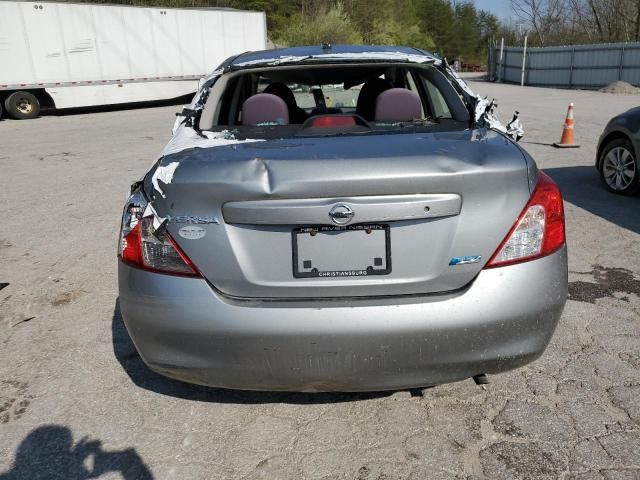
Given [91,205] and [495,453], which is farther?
[91,205]

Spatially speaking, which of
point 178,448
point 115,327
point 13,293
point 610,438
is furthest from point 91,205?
point 610,438

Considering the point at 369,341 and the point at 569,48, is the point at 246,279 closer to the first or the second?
the point at 369,341

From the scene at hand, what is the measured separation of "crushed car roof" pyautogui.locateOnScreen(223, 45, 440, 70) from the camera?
123 inches

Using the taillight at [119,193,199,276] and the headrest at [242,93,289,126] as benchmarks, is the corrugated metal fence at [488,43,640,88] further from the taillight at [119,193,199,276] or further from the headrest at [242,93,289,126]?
the taillight at [119,193,199,276]

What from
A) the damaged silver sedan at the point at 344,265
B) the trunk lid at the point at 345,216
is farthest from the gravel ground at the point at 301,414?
the trunk lid at the point at 345,216

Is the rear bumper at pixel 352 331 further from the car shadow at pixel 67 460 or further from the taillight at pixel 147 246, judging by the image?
the car shadow at pixel 67 460

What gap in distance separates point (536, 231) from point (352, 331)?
2.56ft

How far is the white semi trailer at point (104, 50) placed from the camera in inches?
659

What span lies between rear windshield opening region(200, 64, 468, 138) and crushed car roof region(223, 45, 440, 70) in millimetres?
46

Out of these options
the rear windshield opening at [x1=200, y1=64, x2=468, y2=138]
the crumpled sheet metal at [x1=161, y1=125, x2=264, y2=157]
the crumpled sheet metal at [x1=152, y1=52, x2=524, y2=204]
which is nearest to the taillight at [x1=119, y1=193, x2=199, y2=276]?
the crumpled sheet metal at [x1=152, y1=52, x2=524, y2=204]

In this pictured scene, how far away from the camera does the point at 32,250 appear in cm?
482

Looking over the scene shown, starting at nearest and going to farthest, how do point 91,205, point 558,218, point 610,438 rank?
1. point 558,218
2. point 610,438
3. point 91,205

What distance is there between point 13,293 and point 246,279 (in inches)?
109

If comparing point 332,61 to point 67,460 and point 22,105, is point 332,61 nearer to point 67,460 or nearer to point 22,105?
point 67,460
